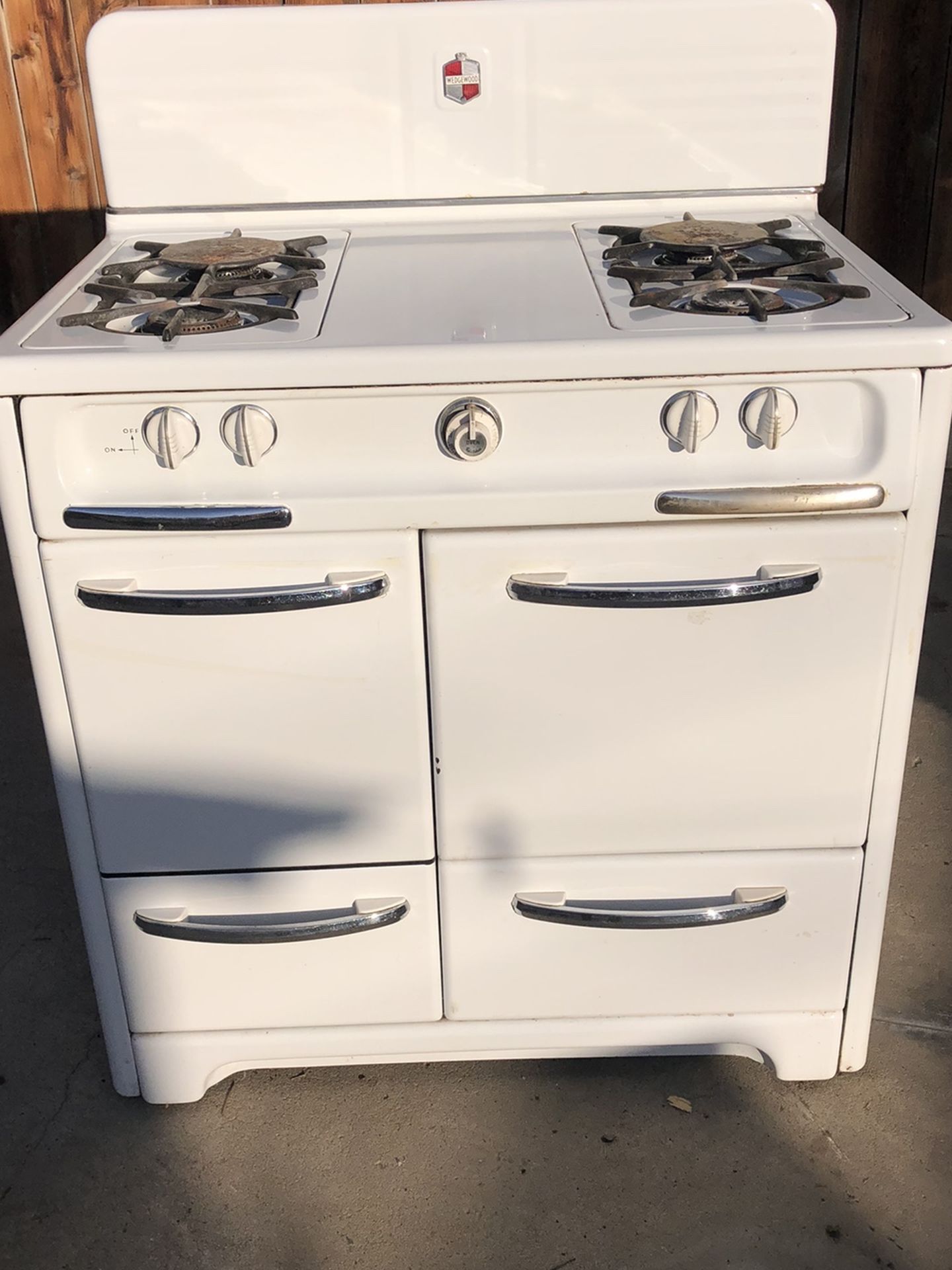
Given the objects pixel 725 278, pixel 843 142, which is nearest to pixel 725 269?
pixel 725 278

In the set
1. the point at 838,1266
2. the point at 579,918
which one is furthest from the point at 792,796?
the point at 838,1266

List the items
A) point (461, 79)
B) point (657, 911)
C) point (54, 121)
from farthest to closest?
point (54, 121) < point (461, 79) < point (657, 911)

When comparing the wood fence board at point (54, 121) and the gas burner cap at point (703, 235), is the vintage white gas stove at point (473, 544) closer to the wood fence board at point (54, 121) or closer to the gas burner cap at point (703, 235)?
the gas burner cap at point (703, 235)

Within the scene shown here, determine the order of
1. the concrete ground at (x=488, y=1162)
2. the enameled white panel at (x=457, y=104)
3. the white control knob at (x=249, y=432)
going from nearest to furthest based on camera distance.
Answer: the white control knob at (x=249, y=432) → the concrete ground at (x=488, y=1162) → the enameled white panel at (x=457, y=104)

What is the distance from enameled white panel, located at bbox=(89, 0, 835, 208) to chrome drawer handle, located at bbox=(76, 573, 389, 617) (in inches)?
32.5

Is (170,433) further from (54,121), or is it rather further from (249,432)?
(54,121)

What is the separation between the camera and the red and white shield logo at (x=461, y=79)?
6.17 ft

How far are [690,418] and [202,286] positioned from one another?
2.10 ft

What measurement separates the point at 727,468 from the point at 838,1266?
1.01 metres

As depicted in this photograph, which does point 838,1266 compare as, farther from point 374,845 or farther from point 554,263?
point 554,263

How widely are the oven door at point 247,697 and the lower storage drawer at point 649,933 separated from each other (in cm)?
15

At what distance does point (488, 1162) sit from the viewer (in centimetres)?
169

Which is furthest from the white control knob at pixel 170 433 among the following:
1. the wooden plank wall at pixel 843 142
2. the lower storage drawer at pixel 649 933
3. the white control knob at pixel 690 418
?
the wooden plank wall at pixel 843 142

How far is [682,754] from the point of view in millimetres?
1518
